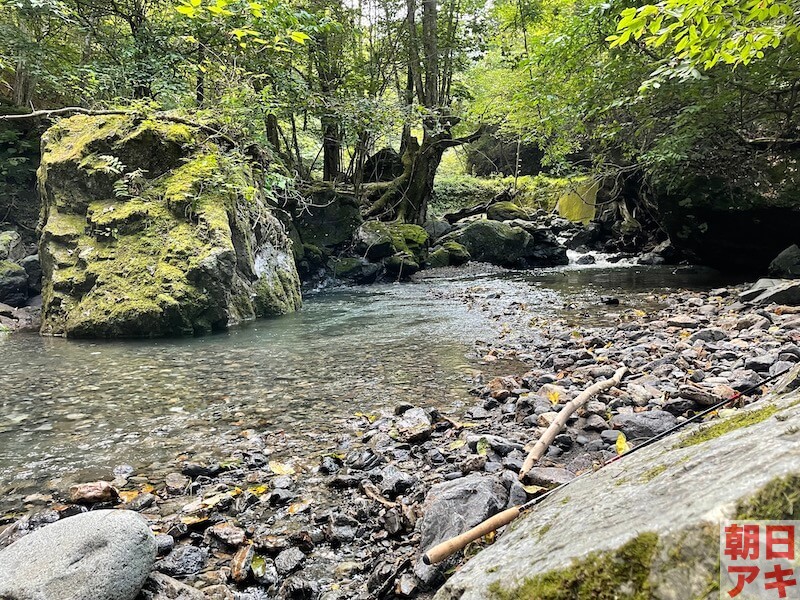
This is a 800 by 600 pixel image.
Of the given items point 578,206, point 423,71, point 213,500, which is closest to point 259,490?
point 213,500

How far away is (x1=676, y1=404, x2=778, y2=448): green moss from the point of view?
148 cm

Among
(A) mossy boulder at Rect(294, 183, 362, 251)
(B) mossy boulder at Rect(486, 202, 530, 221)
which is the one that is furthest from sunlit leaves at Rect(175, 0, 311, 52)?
(B) mossy boulder at Rect(486, 202, 530, 221)

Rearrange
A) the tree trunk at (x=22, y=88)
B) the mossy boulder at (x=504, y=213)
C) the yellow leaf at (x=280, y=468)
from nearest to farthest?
the yellow leaf at (x=280, y=468)
the tree trunk at (x=22, y=88)
the mossy boulder at (x=504, y=213)

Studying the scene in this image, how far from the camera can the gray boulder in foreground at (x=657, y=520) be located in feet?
3.13

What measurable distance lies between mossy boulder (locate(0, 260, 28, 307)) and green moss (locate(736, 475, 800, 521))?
12.6 metres

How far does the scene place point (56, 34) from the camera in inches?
497

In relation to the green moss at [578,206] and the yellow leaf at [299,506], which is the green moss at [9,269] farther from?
the green moss at [578,206]

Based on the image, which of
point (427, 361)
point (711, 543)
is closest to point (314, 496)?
point (711, 543)

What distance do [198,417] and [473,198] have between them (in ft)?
81.4

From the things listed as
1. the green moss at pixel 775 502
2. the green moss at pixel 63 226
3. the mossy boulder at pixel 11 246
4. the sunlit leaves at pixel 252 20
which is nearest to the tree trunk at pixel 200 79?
the sunlit leaves at pixel 252 20

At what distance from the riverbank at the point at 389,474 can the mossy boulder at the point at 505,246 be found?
490 inches

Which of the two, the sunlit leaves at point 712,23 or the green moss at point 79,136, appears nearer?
the sunlit leaves at point 712,23

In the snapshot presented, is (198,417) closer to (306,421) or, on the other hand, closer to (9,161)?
(306,421)

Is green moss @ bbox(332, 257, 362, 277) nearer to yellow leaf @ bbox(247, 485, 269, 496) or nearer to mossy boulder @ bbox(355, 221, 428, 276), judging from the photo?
mossy boulder @ bbox(355, 221, 428, 276)
